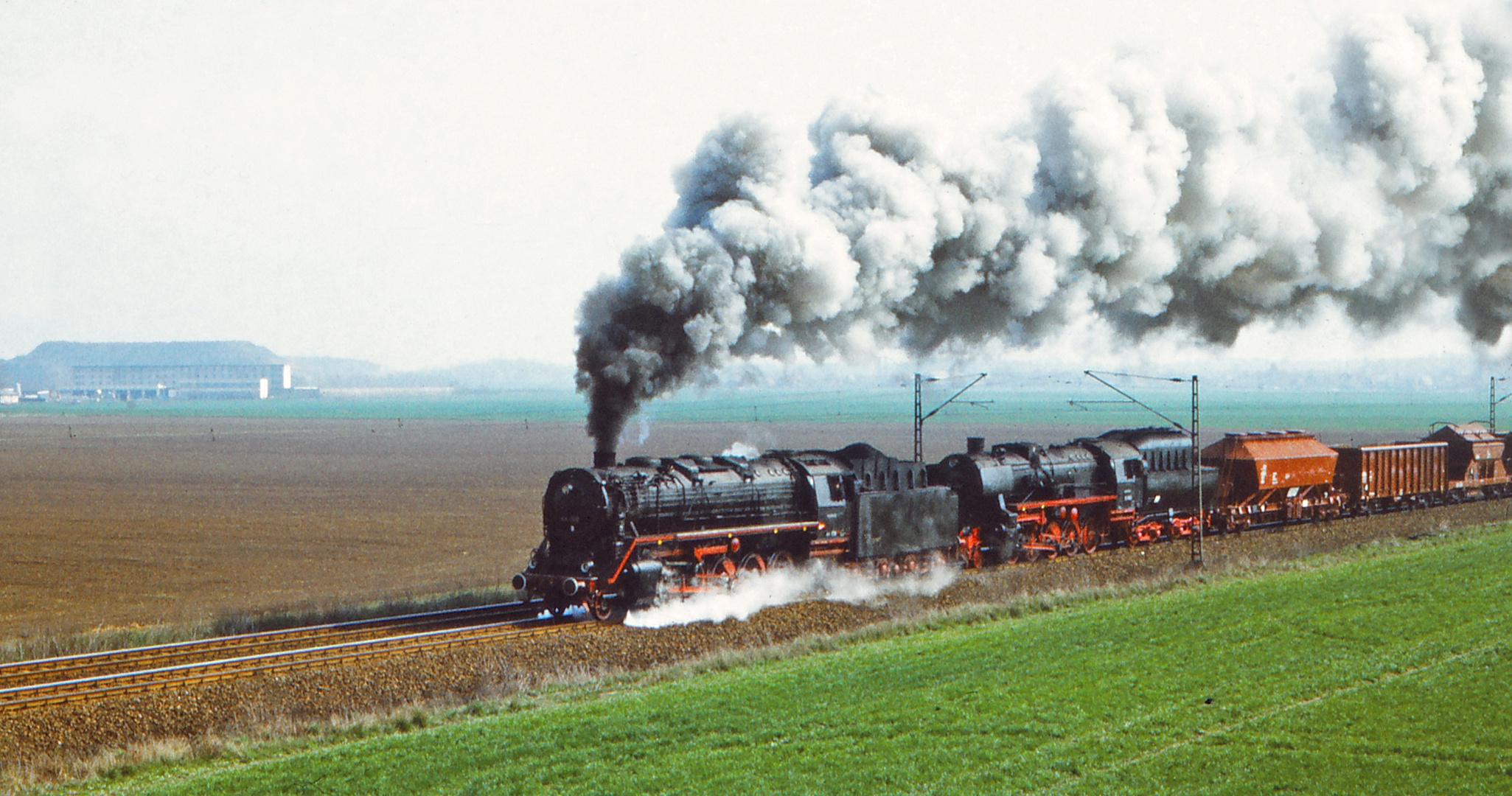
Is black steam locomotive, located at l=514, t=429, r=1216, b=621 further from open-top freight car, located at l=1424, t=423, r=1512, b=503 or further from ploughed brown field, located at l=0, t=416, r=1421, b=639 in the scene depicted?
open-top freight car, located at l=1424, t=423, r=1512, b=503

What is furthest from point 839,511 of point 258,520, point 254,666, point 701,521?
point 258,520

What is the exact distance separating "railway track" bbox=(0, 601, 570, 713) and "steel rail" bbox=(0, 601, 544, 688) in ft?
0.04

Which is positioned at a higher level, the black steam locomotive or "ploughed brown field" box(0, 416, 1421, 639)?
the black steam locomotive

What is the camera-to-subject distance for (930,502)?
26.4 metres

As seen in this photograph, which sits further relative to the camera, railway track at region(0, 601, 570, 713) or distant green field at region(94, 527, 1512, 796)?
railway track at region(0, 601, 570, 713)

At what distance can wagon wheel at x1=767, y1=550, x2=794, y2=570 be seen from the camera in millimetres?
23703

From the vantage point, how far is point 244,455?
9044 cm

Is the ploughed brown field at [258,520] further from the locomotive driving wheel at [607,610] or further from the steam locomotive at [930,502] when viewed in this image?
the steam locomotive at [930,502]

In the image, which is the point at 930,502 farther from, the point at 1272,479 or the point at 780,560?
the point at 1272,479

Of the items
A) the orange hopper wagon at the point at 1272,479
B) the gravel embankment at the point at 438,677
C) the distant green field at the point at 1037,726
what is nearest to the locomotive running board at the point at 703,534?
the gravel embankment at the point at 438,677

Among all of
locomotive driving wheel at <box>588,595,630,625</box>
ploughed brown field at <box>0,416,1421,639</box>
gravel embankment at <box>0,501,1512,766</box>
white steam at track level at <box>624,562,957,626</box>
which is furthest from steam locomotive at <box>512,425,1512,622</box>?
ploughed brown field at <box>0,416,1421,639</box>

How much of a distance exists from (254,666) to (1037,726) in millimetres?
11992

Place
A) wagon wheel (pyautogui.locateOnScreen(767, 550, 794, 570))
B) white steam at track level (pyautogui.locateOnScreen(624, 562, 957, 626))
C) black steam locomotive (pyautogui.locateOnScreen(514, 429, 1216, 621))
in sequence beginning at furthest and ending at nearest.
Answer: wagon wheel (pyautogui.locateOnScreen(767, 550, 794, 570)) → white steam at track level (pyautogui.locateOnScreen(624, 562, 957, 626)) → black steam locomotive (pyautogui.locateOnScreen(514, 429, 1216, 621))

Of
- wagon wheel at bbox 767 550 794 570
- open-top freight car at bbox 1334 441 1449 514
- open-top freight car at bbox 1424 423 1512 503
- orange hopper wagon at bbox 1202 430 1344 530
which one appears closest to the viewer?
wagon wheel at bbox 767 550 794 570
